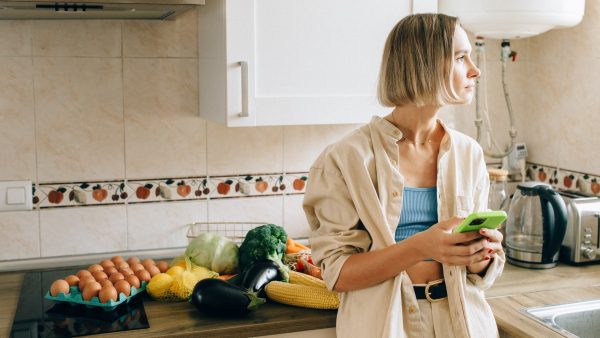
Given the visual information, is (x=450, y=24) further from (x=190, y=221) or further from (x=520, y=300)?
(x=190, y=221)

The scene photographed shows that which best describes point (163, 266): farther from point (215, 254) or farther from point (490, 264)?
point (490, 264)

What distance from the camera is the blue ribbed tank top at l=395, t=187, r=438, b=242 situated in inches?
67.1

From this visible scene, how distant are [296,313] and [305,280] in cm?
12

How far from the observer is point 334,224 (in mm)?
1696

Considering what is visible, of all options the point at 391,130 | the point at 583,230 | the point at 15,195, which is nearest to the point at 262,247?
the point at 391,130

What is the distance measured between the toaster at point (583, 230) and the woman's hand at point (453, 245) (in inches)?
31.2

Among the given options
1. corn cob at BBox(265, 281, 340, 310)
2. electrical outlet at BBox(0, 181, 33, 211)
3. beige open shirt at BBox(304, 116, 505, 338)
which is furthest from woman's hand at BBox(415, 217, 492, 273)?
electrical outlet at BBox(0, 181, 33, 211)

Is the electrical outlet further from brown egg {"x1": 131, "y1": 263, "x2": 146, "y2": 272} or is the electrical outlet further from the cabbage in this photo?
the cabbage

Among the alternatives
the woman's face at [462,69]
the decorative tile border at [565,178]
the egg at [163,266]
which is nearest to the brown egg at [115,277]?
the egg at [163,266]

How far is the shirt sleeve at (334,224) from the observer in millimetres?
1675

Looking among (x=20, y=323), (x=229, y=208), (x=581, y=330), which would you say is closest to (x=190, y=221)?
(x=229, y=208)

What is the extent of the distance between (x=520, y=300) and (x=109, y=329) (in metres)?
1.06

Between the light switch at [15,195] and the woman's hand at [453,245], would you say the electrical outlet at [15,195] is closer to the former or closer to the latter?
the light switch at [15,195]

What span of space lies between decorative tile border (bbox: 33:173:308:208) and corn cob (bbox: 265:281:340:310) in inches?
Answer: 23.5
